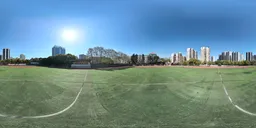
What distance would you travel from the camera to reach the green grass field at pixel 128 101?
4.97m

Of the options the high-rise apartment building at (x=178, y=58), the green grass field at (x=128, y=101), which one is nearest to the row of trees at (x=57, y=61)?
the green grass field at (x=128, y=101)

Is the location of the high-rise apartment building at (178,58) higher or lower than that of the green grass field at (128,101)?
higher

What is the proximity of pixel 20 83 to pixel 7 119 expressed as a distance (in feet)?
11.7

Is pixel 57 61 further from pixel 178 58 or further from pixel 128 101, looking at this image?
pixel 178 58

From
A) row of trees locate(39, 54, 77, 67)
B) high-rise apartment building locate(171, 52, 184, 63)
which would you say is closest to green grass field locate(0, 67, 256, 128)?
row of trees locate(39, 54, 77, 67)

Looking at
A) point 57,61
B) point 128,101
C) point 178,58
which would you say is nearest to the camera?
point 128,101

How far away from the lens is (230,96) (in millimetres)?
7270

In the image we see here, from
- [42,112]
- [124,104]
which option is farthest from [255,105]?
[42,112]

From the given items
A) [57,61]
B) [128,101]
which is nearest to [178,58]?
[57,61]

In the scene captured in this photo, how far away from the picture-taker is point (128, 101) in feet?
21.5

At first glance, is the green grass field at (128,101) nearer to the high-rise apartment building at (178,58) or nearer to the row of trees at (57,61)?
the row of trees at (57,61)

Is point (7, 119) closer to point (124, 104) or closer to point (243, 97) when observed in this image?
point (124, 104)

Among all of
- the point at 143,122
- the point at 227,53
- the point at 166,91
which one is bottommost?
the point at 143,122

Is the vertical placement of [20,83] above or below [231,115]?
above
